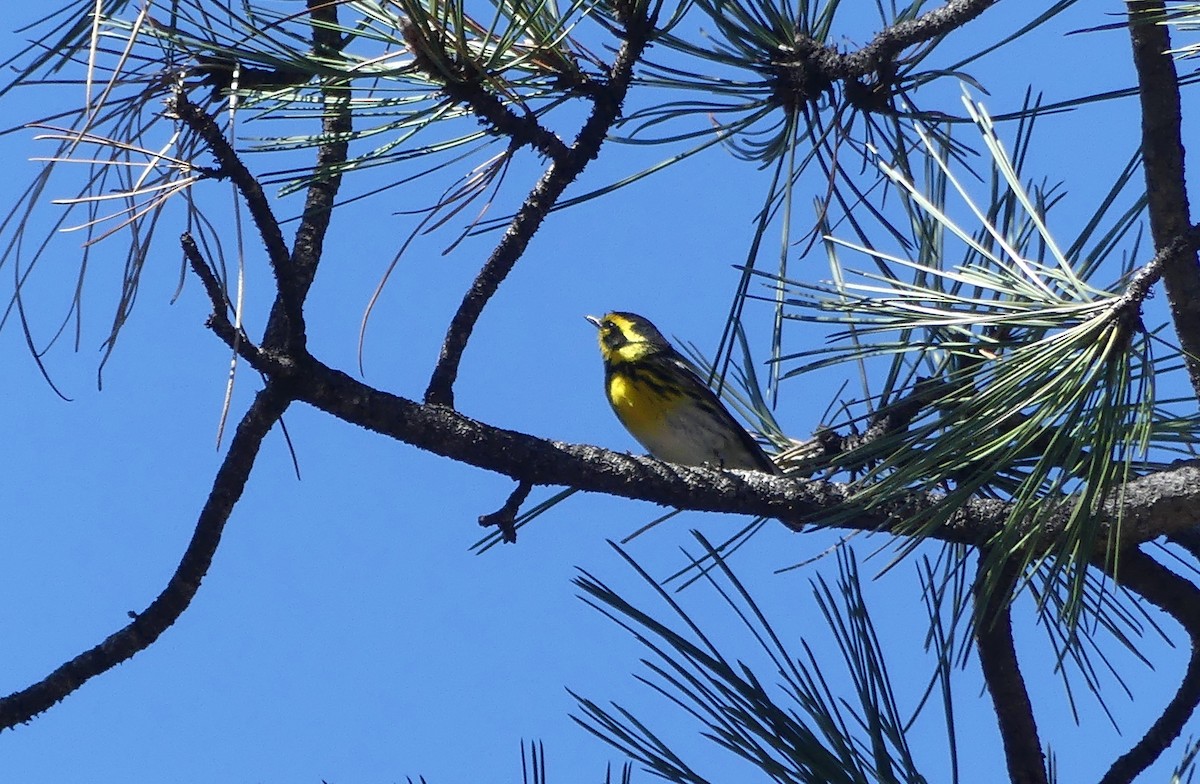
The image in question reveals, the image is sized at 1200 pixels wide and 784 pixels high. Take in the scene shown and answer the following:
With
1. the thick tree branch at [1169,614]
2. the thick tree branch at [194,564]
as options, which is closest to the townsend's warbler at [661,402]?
the thick tree branch at [1169,614]

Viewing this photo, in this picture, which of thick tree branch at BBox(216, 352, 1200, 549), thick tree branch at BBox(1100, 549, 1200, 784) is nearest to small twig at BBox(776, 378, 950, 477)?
thick tree branch at BBox(216, 352, 1200, 549)

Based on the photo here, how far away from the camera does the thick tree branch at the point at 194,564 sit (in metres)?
1.31

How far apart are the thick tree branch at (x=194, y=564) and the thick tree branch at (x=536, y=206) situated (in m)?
0.20

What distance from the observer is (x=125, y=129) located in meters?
1.48

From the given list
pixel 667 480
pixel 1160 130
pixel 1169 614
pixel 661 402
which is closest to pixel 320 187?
pixel 667 480

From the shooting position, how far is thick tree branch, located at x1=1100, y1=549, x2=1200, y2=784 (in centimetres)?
152

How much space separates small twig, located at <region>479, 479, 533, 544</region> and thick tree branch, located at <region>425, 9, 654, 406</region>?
0.50 ft

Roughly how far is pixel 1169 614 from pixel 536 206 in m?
0.92

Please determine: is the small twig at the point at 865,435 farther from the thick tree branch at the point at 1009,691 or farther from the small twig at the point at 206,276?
the small twig at the point at 206,276

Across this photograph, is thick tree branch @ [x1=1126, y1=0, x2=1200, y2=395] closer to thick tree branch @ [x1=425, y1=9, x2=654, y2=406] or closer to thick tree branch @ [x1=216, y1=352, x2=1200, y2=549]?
thick tree branch @ [x1=216, y1=352, x2=1200, y2=549]

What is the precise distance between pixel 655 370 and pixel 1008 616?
206 cm

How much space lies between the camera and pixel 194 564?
4.37 feet

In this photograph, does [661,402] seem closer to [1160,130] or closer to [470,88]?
[470,88]

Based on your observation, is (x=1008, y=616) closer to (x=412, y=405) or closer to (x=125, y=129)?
(x=412, y=405)
